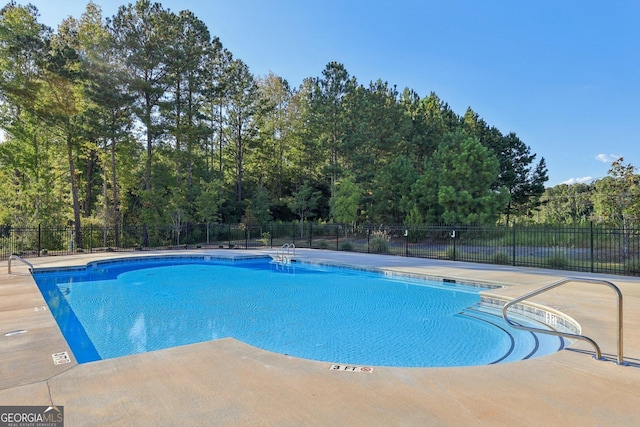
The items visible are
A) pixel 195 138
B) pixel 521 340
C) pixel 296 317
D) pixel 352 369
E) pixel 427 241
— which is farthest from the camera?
pixel 195 138

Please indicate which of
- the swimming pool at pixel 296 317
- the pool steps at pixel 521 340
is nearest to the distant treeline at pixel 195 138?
the swimming pool at pixel 296 317

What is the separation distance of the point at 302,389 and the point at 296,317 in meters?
3.77

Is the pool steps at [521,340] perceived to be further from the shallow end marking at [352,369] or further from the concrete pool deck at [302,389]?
the shallow end marking at [352,369]

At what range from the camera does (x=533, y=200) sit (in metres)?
28.5

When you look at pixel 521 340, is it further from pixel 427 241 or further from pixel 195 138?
pixel 195 138

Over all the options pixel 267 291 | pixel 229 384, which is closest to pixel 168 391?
pixel 229 384

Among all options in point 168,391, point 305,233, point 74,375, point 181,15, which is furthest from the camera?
point 305,233

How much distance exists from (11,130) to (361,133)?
19.1 metres

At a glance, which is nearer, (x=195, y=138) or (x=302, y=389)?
(x=302, y=389)

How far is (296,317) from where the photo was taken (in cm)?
644

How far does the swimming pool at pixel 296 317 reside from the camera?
4777 mm

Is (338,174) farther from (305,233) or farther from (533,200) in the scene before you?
(533,200)

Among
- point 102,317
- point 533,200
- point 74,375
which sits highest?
point 533,200

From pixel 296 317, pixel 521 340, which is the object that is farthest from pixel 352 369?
pixel 296 317
